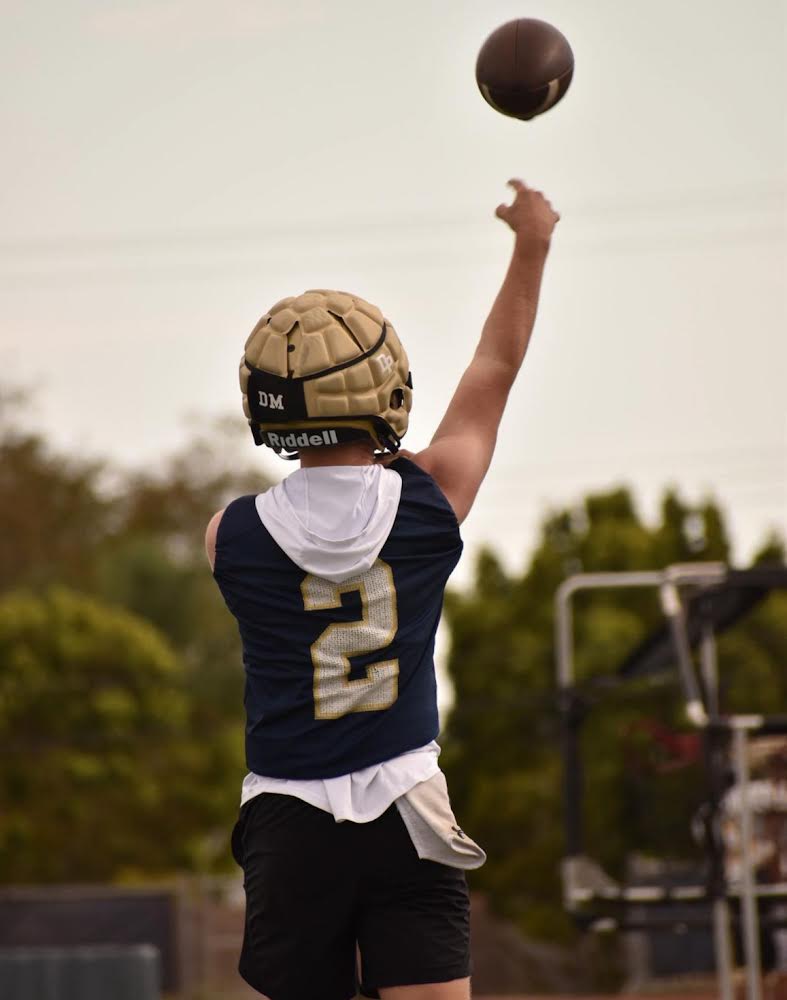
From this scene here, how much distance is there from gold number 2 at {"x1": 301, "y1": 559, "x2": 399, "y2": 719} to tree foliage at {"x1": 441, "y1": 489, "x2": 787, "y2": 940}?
51.5 ft

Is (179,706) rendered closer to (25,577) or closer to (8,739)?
(8,739)

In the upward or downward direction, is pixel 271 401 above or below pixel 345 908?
above

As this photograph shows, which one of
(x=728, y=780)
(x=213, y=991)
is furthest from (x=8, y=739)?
(x=728, y=780)

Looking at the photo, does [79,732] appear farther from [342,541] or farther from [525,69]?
[342,541]

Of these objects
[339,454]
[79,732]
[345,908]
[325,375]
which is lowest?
[345,908]

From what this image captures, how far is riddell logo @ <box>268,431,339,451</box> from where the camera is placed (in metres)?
3.04

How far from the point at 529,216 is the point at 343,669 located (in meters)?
1.03

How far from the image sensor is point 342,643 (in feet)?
9.66

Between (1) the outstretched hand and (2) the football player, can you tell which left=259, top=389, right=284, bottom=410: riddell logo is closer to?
(2) the football player

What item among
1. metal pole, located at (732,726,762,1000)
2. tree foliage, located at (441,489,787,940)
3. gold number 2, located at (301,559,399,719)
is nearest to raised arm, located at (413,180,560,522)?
gold number 2, located at (301,559,399,719)

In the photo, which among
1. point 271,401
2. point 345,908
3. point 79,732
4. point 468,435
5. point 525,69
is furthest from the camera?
point 79,732

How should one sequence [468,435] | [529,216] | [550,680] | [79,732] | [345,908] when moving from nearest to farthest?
1. [345,908]
2. [468,435]
3. [529,216]
4. [550,680]
5. [79,732]

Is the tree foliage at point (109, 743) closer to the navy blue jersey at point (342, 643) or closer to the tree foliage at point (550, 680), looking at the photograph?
the tree foliage at point (550, 680)

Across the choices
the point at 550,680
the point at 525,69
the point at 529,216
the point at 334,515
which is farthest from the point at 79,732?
the point at 334,515
